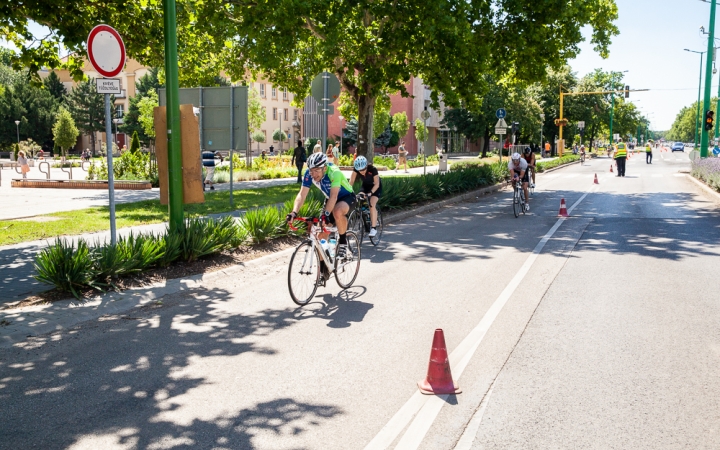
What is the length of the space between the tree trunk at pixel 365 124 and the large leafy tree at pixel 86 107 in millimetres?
54897

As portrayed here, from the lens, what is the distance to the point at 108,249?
7.83m

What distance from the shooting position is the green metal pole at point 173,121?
366 inches

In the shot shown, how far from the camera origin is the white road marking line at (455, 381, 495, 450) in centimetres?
384

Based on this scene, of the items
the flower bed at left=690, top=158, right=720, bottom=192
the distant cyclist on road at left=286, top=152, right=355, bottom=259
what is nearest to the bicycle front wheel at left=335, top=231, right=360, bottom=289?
the distant cyclist on road at left=286, top=152, right=355, bottom=259

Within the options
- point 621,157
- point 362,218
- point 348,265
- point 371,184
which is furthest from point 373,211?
point 621,157

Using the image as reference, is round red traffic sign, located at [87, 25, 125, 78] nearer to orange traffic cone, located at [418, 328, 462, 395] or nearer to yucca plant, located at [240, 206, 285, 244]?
yucca plant, located at [240, 206, 285, 244]

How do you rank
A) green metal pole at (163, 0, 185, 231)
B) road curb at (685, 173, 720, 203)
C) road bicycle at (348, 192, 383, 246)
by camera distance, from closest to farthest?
green metal pole at (163, 0, 185, 231) → road bicycle at (348, 192, 383, 246) → road curb at (685, 173, 720, 203)

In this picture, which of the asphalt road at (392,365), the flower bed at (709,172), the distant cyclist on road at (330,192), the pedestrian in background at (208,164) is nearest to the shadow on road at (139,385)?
the asphalt road at (392,365)

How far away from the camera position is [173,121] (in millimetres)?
9445

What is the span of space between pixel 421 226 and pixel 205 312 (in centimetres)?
833

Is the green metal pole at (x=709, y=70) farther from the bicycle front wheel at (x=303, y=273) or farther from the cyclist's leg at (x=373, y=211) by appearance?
the bicycle front wheel at (x=303, y=273)

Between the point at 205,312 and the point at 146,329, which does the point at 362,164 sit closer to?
the point at 205,312

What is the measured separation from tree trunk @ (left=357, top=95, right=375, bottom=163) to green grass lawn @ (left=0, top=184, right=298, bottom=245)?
14.1ft

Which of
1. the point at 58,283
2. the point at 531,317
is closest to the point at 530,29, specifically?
the point at 531,317
